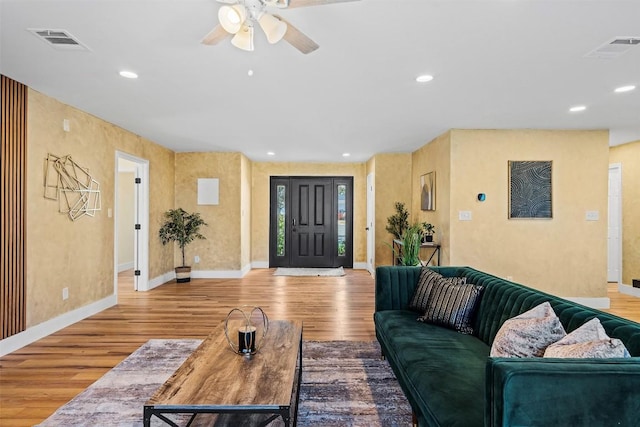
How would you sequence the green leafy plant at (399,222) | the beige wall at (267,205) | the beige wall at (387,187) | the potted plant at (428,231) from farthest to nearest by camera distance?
the beige wall at (267,205), the beige wall at (387,187), the green leafy plant at (399,222), the potted plant at (428,231)

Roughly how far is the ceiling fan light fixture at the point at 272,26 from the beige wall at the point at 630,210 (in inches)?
259

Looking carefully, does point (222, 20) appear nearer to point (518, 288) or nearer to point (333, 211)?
point (518, 288)

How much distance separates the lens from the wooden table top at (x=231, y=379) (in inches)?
60.3

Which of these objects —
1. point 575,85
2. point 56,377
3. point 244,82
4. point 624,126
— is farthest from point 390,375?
point 624,126

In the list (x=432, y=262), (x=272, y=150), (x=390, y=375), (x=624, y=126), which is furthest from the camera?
(x=272, y=150)

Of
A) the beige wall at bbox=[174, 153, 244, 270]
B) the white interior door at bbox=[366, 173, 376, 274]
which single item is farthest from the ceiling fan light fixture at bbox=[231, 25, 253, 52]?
the white interior door at bbox=[366, 173, 376, 274]

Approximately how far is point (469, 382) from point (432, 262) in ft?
13.0

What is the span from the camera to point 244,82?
3.24m

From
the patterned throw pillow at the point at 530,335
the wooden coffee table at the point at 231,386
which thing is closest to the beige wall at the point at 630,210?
the patterned throw pillow at the point at 530,335

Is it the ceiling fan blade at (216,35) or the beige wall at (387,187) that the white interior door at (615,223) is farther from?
the ceiling fan blade at (216,35)

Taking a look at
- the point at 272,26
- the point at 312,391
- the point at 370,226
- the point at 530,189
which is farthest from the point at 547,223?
the point at 272,26

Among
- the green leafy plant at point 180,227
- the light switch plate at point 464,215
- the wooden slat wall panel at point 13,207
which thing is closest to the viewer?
the wooden slat wall panel at point 13,207

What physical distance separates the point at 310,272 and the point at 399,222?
2.16 meters

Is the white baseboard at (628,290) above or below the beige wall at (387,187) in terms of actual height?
below
